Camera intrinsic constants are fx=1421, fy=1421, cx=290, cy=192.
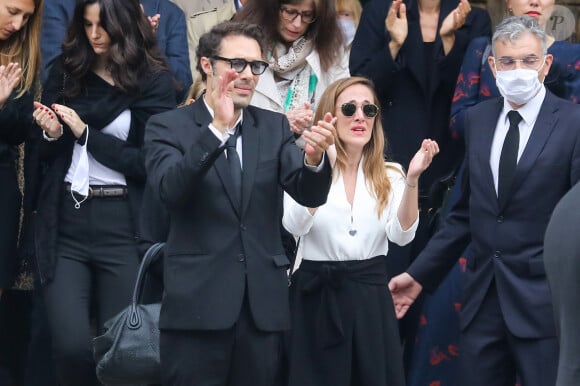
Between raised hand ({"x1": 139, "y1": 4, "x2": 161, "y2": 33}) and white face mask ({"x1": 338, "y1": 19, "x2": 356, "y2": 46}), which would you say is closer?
raised hand ({"x1": 139, "y1": 4, "x2": 161, "y2": 33})

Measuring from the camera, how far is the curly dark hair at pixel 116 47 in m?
7.27

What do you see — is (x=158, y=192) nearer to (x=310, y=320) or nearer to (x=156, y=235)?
(x=156, y=235)

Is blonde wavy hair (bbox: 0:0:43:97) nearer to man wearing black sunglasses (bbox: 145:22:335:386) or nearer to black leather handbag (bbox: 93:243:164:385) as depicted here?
black leather handbag (bbox: 93:243:164:385)

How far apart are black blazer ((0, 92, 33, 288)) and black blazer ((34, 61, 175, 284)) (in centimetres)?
20

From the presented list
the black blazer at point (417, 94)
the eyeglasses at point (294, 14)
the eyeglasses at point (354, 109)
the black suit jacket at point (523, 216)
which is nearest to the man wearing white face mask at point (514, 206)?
the black suit jacket at point (523, 216)

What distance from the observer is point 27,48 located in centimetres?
768

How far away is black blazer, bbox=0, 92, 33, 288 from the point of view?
7.51 meters

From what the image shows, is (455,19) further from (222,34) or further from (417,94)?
(222,34)

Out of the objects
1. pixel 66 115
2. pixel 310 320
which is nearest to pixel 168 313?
pixel 310 320

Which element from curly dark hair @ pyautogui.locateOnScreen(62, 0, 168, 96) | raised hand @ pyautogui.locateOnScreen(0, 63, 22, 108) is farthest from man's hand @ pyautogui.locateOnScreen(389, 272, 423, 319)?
raised hand @ pyautogui.locateOnScreen(0, 63, 22, 108)

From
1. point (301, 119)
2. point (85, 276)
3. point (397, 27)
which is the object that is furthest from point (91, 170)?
point (397, 27)

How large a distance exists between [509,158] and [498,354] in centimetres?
91

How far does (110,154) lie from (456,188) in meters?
1.84

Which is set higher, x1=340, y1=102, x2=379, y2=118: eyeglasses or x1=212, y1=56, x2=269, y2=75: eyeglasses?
x1=212, y1=56, x2=269, y2=75: eyeglasses
